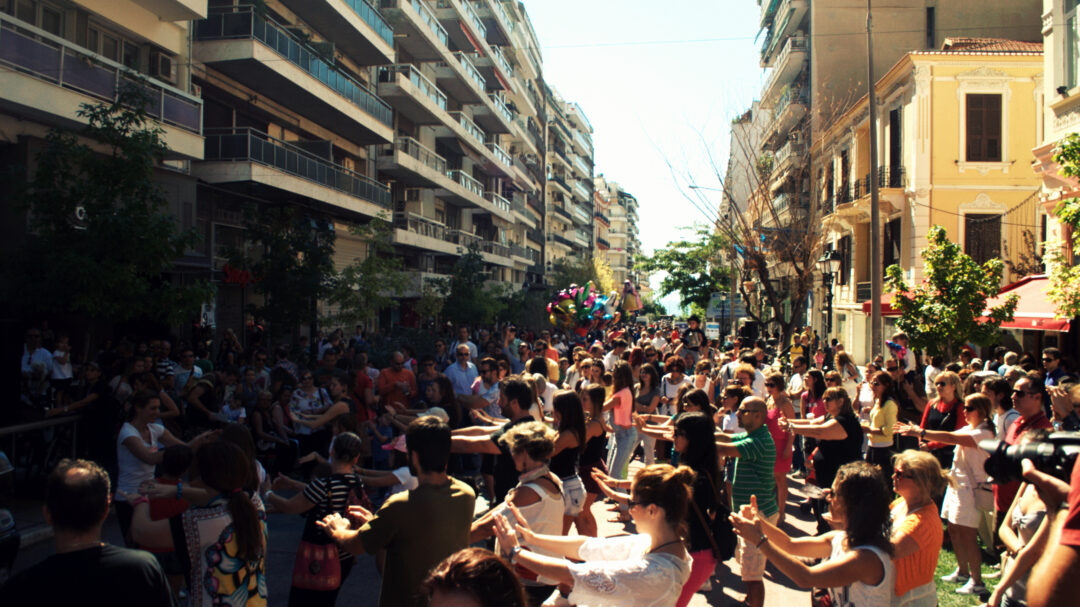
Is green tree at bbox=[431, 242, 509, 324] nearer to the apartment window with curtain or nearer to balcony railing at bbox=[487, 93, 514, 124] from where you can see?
balcony railing at bbox=[487, 93, 514, 124]

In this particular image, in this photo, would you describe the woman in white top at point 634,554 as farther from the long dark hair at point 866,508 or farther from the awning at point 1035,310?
the awning at point 1035,310

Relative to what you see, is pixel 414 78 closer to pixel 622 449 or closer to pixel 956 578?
pixel 622 449

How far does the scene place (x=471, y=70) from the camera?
3662cm


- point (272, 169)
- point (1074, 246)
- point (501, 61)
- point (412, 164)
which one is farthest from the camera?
point (501, 61)

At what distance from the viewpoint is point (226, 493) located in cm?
370

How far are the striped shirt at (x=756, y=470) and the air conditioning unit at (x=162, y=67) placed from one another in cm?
1478

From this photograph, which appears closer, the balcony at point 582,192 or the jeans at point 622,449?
the jeans at point 622,449

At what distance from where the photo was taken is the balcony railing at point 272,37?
17.5m

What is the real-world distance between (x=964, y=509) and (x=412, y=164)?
25266 mm

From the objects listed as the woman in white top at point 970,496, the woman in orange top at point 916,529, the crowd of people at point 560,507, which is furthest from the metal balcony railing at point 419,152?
the woman in orange top at point 916,529

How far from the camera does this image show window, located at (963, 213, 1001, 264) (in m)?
22.1

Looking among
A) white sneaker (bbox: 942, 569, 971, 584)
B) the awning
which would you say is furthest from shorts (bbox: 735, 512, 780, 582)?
the awning

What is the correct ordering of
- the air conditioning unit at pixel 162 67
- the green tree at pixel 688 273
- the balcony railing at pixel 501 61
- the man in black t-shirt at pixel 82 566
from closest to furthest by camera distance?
the man in black t-shirt at pixel 82 566 < the air conditioning unit at pixel 162 67 < the balcony railing at pixel 501 61 < the green tree at pixel 688 273

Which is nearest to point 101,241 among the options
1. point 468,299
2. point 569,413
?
point 569,413
